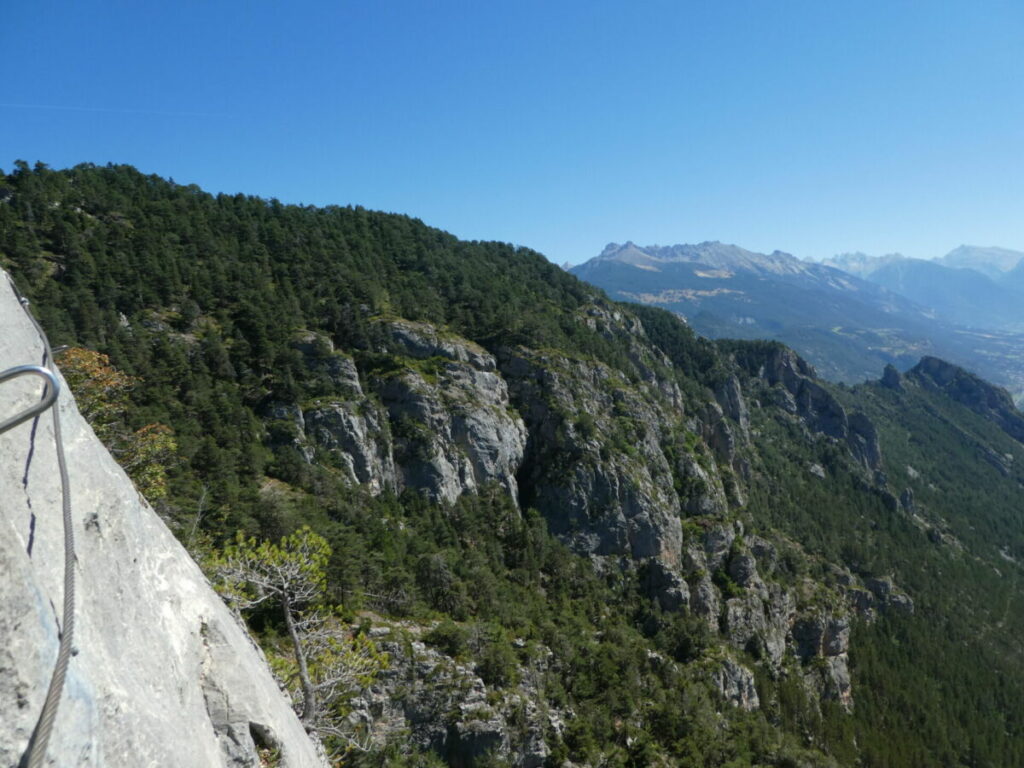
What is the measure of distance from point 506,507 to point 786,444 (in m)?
131

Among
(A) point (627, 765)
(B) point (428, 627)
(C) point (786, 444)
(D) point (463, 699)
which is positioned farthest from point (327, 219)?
(C) point (786, 444)

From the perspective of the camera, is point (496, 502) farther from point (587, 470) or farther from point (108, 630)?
point (108, 630)

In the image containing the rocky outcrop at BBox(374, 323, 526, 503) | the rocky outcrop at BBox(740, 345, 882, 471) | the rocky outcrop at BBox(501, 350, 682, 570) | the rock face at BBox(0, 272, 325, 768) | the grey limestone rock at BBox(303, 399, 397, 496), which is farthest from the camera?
the rocky outcrop at BBox(740, 345, 882, 471)

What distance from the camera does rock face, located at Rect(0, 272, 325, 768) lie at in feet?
13.9

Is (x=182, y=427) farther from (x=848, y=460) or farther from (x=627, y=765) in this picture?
(x=848, y=460)

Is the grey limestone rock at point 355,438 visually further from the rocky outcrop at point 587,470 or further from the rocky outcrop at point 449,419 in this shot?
the rocky outcrop at point 587,470

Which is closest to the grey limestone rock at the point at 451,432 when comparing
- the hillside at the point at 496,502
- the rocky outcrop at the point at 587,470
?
the hillside at the point at 496,502

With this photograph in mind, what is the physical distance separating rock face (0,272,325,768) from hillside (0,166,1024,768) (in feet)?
60.0

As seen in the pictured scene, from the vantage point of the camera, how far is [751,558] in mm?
90188

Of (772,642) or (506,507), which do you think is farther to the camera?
(772,642)

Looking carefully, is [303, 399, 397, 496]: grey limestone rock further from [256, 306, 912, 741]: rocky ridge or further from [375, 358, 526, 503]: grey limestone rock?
[375, 358, 526, 503]: grey limestone rock

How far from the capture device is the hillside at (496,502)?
138ft

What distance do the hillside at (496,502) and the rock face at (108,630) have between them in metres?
18.3

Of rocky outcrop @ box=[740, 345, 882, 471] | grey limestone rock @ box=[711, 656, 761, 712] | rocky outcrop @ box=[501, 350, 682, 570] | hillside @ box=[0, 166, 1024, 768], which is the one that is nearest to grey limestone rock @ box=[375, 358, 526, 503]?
hillside @ box=[0, 166, 1024, 768]
